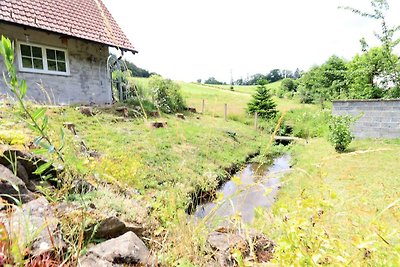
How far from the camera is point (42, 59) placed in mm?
7703

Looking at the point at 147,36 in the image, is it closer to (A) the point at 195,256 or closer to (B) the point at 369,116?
(A) the point at 195,256

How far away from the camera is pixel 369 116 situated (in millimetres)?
8258

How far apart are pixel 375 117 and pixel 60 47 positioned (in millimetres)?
10712

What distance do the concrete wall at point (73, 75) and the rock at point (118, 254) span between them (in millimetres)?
6745

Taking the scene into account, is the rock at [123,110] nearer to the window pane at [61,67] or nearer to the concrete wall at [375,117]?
the window pane at [61,67]

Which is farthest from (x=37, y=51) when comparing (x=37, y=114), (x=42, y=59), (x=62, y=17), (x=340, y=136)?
(x=340, y=136)

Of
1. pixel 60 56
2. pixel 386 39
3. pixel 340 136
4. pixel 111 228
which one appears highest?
pixel 386 39

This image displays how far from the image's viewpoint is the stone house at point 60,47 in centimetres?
709

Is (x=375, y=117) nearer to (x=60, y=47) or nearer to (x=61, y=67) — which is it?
(x=61, y=67)

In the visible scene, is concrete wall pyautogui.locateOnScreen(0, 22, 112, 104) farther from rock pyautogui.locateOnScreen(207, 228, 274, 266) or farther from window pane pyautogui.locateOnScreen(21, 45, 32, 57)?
rock pyautogui.locateOnScreen(207, 228, 274, 266)

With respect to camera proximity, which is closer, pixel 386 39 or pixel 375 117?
pixel 375 117

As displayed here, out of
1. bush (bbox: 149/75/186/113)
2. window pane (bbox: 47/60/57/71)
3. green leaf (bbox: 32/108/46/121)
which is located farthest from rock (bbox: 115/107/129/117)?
green leaf (bbox: 32/108/46/121)

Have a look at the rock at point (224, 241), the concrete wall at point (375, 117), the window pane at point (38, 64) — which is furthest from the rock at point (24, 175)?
the concrete wall at point (375, 117)

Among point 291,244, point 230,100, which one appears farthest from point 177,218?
point 230,100
